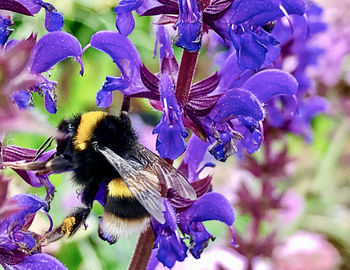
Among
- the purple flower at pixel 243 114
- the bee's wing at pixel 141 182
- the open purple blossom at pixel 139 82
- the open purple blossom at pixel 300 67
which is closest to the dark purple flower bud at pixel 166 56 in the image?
the open purple blossom at pixel 139 82

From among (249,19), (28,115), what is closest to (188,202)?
(249,19)

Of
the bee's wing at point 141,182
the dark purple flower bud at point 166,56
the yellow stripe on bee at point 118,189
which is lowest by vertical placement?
the yellow stripe on bee at point 118,189

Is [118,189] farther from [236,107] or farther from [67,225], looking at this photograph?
[236,107]

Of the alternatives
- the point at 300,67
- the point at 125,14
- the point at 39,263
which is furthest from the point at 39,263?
the point at 300,67

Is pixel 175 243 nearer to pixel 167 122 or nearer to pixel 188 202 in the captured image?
pixel 188 202

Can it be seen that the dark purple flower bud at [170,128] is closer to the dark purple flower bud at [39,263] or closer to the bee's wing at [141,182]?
the bee's wing at [141,182]

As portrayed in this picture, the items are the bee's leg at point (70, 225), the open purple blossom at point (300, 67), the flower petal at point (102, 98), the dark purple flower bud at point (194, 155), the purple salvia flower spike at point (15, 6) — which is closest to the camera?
the purple salvia flower spike at point (15, 6)
